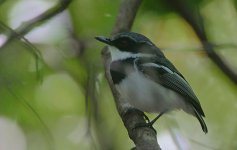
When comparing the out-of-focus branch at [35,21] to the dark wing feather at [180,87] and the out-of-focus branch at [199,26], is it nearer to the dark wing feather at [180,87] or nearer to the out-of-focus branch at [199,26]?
the out-of-focus branch at [199,26]

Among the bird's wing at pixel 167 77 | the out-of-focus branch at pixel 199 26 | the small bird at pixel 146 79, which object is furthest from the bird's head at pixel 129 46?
the out-of-focus branch at pixel 199 26

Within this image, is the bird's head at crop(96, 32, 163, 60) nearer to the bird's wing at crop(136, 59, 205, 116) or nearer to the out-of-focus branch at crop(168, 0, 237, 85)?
the bird's wing at crop(136, 59, 205, 116)

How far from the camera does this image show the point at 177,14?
4.85m

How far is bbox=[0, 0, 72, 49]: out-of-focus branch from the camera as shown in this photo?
13.7 feet

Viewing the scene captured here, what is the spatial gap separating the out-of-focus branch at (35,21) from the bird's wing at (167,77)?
0.71 metres

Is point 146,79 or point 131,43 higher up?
point 131,43

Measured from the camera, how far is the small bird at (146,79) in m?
4.27

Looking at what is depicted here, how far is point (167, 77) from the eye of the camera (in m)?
4.50

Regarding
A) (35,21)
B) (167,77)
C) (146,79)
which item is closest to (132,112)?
(146,79)

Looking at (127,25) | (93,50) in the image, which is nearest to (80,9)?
(93,50)

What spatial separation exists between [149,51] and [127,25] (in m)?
0.25

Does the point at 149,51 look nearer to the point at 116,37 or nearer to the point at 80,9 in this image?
the point at 116,37

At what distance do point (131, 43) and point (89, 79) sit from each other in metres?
0.41

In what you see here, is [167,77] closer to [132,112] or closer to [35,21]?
[132,112]
